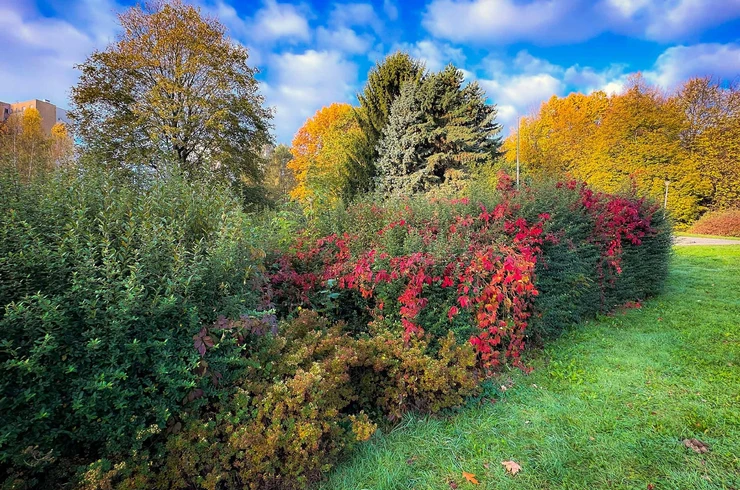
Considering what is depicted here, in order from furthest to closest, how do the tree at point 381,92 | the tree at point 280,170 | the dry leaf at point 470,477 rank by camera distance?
the tree at point 280,170 < the tree at point 381,92 < the dry leaf at point 470,477

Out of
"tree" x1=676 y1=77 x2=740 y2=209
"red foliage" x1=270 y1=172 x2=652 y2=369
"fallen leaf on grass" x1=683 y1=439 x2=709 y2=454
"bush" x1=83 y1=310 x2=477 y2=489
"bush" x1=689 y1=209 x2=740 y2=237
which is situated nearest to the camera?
"bush" x1=83 y1=310 x2=477 y2=489

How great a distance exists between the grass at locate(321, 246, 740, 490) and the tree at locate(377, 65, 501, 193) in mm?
11137

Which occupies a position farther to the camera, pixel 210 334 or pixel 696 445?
pixel 696 445

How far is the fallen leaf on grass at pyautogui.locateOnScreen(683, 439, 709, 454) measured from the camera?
2.07 meters

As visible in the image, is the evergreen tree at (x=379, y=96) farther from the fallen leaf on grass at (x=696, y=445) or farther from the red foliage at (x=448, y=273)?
the fallen leaf on grass at (x=696, y=445)

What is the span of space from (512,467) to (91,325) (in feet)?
7.30

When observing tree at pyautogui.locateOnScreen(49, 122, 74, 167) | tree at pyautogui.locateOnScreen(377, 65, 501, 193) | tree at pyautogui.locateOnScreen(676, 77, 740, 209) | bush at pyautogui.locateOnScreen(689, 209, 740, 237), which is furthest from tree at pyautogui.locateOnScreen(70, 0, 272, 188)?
tree at pyautogui.locateOnScreen(676, 77, 740, 209)

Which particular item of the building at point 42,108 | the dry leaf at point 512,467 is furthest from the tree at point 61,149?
the building at point 42,108

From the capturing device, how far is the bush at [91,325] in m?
1.29

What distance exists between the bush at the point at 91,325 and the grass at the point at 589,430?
3.33 ft

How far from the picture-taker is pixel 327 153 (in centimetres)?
1941

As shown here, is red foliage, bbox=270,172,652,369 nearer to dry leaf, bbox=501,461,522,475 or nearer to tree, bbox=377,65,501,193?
dry leaf, bbox=501,461,522,475

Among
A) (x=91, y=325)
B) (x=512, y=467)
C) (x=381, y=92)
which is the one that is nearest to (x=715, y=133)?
(x=381, y=92)

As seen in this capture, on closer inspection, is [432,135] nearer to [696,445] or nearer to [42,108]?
[696,445]
